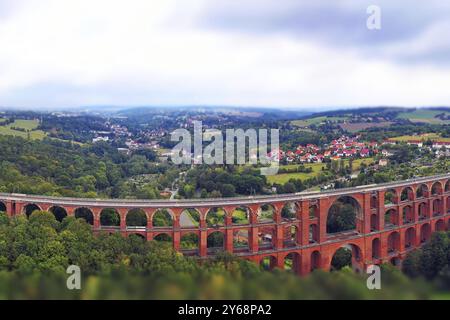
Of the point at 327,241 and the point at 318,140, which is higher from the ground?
the point at 318,140

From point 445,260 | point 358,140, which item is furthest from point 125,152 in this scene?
point 445,260

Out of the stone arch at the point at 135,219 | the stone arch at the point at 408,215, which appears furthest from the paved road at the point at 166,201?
the stone arch at the point at 408,215

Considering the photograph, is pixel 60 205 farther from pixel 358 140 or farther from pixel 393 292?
pixel 358 140

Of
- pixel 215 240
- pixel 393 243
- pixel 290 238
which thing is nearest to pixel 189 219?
pixel 215 240

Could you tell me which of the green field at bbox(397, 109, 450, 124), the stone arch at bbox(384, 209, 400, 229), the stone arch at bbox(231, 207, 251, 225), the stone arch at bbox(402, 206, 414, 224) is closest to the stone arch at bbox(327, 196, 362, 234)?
the stone arch at bbox(384, 209, 400, 229)

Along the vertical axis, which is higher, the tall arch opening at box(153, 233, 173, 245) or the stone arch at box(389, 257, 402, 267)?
the tall arch opening at box(153, 233, 173, 245)

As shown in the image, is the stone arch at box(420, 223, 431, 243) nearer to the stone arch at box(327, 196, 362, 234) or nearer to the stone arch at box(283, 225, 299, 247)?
the stone arch at box(327, 196, 362, 234)

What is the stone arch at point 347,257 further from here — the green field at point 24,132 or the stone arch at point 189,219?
the green field at point 24,132
